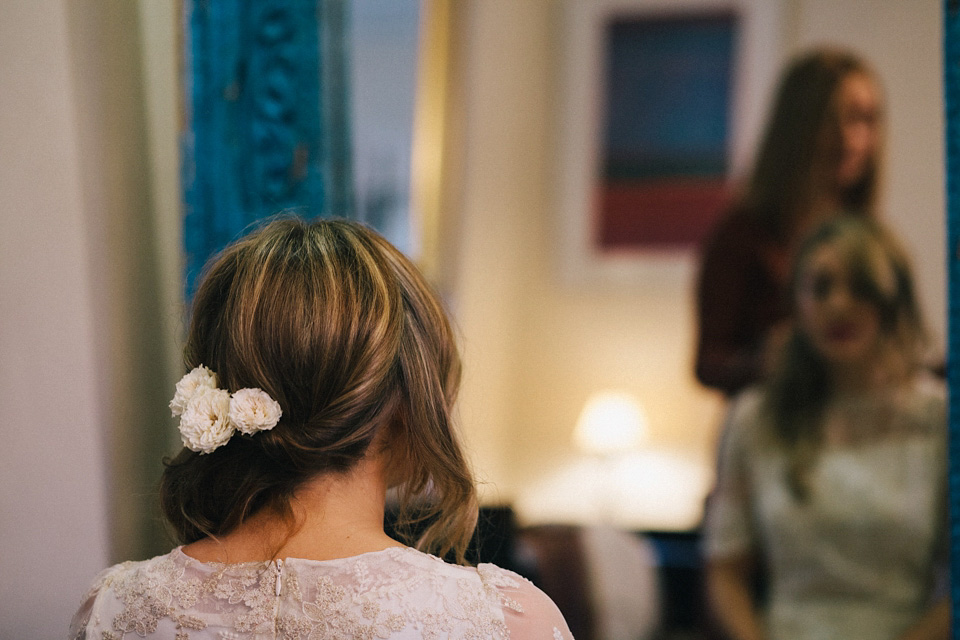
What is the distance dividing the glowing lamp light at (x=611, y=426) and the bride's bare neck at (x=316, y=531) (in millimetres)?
2492

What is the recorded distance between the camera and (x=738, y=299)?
288 cm

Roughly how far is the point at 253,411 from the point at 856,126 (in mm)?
2731

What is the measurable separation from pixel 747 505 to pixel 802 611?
283 mm

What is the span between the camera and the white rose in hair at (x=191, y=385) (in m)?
0.83

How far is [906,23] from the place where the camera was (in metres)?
3.07

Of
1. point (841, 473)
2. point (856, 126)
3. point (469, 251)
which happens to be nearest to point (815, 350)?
point (841, 473)

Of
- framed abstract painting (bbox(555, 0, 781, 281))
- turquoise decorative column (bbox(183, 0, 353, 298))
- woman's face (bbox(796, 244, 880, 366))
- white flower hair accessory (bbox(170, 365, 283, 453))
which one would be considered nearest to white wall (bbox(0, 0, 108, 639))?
turquoise decorative column (bbox(183, 0, 353, 298))

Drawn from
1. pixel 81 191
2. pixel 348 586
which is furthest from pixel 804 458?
pixel 81 191

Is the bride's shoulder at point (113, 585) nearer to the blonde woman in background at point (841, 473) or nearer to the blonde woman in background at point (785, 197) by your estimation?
the blonde woman in background at point (841, 473)

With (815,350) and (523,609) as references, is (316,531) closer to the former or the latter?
(523,609)

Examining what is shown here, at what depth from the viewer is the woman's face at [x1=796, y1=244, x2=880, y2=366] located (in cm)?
210

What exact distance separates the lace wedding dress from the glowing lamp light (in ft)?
8.13

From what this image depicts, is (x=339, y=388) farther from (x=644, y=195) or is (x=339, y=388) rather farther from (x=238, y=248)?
(x=644, y=195)

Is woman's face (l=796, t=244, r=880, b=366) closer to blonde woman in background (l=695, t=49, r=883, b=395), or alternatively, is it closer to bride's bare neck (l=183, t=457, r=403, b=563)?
blonde woman in background (l=695, t=49, r=883, b=395)
